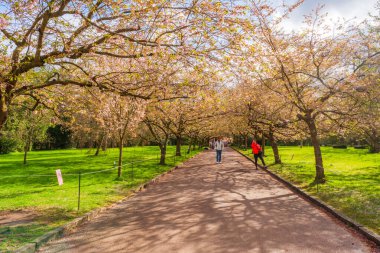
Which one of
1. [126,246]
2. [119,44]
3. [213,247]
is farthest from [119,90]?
[213,247]

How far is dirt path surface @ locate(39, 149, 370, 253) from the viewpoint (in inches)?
219

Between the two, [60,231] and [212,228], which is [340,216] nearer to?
[212,228]

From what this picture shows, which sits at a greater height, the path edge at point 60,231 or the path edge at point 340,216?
the path edge at point 340,216

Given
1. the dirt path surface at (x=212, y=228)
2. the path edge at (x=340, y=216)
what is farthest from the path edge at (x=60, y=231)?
the path edge at (x=340, y=216)

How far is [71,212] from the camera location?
26.7ft

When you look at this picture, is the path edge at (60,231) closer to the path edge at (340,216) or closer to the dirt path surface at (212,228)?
the dirt path surface at (212,228)

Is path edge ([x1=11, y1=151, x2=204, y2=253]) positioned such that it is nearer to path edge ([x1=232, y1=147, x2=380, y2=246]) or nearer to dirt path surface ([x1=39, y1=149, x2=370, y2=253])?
dirt path surface ([x1=39, y1=149, x2=370, y2=253])

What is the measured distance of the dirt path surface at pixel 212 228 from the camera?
557 cm

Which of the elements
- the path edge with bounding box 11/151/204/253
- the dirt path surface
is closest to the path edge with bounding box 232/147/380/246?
the dirt path surface

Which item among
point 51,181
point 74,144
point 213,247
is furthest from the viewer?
point 74,144

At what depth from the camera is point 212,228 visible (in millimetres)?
6668

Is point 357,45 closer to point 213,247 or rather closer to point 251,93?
point 251,93

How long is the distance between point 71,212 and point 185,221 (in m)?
3.13

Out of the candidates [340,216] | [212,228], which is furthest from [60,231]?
[340,216]
